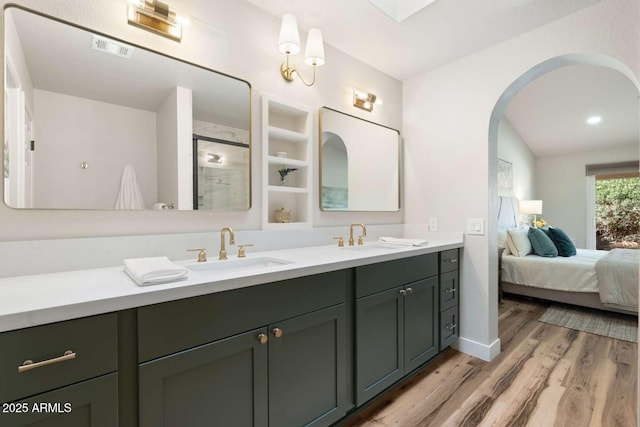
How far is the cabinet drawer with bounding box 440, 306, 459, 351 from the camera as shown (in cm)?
216

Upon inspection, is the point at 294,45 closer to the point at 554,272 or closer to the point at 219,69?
the point at 219,69

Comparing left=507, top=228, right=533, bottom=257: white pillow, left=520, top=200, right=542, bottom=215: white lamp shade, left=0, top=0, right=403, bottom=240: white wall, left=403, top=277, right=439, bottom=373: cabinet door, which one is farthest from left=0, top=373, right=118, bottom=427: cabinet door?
left=520, top=200, right=542, bottom=215: white lamp shade

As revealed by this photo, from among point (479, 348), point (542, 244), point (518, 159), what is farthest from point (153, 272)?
point (518, 159)

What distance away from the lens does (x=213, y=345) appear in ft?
3.37

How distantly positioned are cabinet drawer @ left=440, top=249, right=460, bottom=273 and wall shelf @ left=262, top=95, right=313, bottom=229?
1.00 meters

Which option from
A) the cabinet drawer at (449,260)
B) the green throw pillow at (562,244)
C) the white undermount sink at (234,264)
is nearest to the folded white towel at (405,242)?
the cabinet drawer at (449,260)

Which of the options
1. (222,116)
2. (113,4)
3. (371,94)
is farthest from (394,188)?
(113,4)

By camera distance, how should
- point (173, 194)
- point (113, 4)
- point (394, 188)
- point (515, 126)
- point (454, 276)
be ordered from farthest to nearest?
point (515, 126) < point (394, 188) < point (454, 276) < point (173, 194) < point (113, 4)

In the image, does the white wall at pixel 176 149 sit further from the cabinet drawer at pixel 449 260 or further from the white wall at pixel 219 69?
the cabinet drawer at pixel 449 260

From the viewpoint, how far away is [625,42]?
1.70m

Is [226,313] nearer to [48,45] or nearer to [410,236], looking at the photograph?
[48,45]

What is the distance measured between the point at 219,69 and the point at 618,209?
24.8 ft

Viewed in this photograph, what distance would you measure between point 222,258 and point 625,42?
2525mm

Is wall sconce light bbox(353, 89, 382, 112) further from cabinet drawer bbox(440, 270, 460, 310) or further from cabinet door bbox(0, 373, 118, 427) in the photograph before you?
cabinet door bbox(0, 373, 118, 427)
